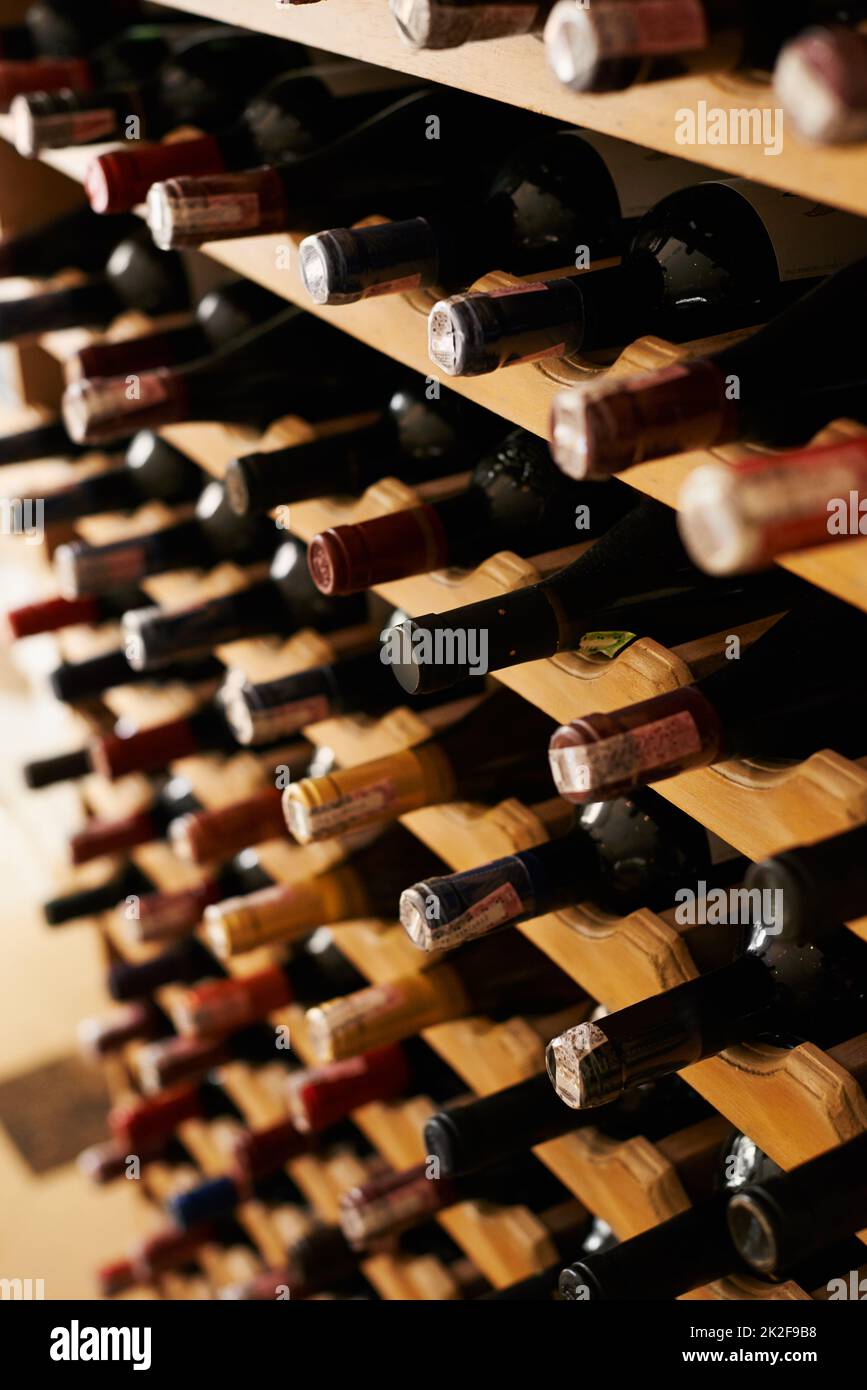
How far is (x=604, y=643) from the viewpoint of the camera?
0.64 m

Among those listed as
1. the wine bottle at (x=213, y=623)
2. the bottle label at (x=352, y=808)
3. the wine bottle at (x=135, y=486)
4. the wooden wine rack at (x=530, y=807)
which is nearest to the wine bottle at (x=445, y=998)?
the wooden wine rack at (x=530, y=807)

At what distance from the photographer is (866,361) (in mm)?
544

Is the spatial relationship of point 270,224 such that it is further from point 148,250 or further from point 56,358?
point 56,358

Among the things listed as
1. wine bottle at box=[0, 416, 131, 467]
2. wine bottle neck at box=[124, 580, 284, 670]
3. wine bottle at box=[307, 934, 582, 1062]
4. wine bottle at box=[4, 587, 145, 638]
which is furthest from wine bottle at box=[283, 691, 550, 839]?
wine bottle at box=[0, 416, 131, 467]

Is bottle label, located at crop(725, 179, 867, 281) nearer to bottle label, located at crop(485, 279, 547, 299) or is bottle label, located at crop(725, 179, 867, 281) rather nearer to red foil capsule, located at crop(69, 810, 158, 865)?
bottle label, located at crop(485, 279, 547, 299)

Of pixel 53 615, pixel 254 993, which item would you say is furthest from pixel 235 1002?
pixel 53 615

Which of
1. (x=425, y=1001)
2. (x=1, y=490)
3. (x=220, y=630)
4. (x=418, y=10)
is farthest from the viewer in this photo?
→ (x=1, y=490)

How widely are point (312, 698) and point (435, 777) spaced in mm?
116

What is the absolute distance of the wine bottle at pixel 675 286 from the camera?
57cm

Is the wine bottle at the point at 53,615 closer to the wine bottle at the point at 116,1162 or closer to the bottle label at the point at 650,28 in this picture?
the wine bottle at the point at 116,1162

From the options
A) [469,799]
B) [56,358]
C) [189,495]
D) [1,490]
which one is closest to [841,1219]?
[469,799]

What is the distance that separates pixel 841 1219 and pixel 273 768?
2.04ft

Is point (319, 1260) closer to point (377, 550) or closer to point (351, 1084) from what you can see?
point (351, 1084)
